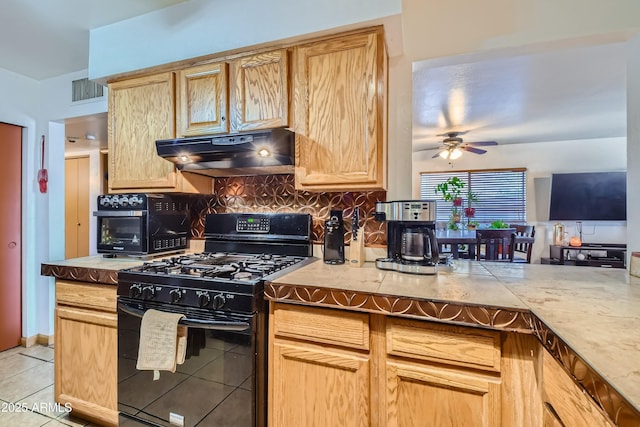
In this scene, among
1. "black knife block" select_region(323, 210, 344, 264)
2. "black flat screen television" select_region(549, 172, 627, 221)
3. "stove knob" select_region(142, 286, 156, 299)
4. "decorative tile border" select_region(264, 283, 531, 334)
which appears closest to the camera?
"decorative tile border" select_region(264, 283, 531, 334)

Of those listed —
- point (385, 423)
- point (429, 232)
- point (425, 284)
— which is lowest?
point (385, 423)

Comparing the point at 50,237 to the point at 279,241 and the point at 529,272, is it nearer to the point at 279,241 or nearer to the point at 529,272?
the point at 279,241

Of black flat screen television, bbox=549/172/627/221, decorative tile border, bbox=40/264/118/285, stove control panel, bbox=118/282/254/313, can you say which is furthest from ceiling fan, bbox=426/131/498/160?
decorative tile border, bbox=40/264/118/285

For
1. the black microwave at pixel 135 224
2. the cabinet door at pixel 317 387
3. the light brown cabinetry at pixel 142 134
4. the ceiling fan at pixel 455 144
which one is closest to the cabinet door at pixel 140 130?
the light brown cabinetry at pixel 142 134

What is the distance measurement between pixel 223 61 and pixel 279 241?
1.11 meters

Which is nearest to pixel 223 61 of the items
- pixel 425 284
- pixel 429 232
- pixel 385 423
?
pixel 429 232

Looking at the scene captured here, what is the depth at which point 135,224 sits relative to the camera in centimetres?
184

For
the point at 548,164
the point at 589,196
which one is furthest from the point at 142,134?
the point at 589,196

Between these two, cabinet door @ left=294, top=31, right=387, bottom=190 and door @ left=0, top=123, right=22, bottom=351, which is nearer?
cabinet door @ left=294, top=31, right=387, bottom=190

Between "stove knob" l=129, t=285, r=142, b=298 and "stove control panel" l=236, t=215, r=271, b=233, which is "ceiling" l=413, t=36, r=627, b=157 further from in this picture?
"stove knob" l=129, t=285, r=142, b=298

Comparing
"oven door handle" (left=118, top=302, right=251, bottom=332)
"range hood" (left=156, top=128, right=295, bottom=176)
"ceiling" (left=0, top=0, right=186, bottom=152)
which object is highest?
"ceiling" (left=0, top=0, right=186, bottom=152)

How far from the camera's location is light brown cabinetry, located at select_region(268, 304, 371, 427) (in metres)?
1.15

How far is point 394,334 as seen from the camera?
1.11 meters

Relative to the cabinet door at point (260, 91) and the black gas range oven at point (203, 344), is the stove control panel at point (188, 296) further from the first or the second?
the cabinet door at point (260, 91)
